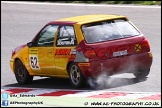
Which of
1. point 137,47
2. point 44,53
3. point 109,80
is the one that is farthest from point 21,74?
point 137,47

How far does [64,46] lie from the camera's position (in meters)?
14.4

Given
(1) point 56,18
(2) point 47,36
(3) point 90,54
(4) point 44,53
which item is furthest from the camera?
(1) point 56,18

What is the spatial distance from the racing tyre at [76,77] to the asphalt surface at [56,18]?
0.20 metres

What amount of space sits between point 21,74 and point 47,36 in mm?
1376

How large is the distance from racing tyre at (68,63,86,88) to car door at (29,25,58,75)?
2.24 ft

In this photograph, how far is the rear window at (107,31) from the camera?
14.1 metres

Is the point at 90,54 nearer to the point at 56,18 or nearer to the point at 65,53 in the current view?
the point at 65,53

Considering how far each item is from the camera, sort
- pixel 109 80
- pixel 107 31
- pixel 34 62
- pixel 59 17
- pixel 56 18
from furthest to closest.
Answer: pixel 59 17 → pixel 56 18 → pixel 34 62 → pixel 109 80 → pixel 107 31

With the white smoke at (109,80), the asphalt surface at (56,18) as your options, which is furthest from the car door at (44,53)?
the white smoke at (109,80)

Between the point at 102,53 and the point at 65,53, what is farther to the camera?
the point at 65,53

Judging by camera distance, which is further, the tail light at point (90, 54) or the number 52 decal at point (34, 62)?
the number 52 decal at point (34, 62)

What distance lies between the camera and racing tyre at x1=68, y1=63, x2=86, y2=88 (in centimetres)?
1396

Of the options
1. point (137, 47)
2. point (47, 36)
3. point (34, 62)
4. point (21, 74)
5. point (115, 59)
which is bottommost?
point (21, 74)

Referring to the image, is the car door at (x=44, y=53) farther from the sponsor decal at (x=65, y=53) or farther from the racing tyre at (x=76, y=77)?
the racing tyre at (x=76, y=77)
